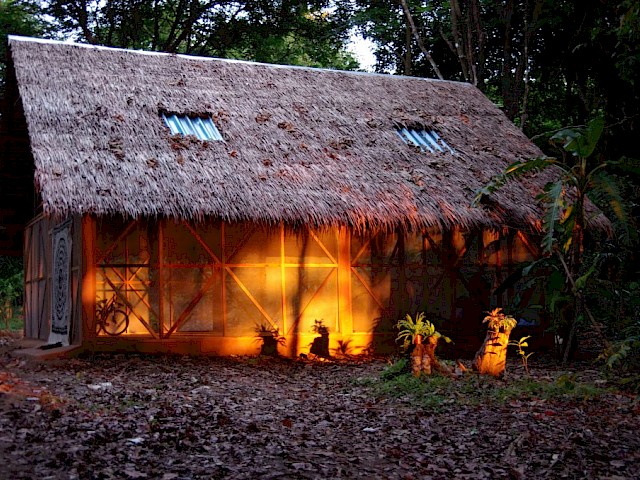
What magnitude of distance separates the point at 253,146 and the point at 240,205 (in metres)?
1.68

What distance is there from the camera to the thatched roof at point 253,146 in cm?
1025

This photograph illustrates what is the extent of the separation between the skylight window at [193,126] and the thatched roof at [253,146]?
0.39 feet

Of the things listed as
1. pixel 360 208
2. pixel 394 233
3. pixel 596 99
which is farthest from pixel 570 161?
pixel 360 208

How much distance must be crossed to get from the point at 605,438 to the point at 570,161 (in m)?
13.8

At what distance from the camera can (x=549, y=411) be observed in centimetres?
669

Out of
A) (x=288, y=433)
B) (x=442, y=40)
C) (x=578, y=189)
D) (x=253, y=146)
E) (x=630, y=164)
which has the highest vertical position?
(x=442, y=40)

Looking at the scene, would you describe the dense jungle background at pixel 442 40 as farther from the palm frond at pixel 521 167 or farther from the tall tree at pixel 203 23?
the palm frond at pixel 521 167

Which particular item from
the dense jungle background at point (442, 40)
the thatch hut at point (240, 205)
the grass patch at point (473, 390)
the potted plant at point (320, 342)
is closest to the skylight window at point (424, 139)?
the thatch hut at point (240, 205)

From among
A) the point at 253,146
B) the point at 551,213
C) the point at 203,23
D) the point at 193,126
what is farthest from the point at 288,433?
the point at 203,23

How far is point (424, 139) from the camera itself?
13469mm

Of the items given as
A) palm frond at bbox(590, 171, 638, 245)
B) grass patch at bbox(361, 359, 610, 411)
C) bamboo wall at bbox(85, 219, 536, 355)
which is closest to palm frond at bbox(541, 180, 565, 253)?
palm frond at bbox(590, 171, 638, 245)

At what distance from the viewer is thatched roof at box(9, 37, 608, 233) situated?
10250 millimetres

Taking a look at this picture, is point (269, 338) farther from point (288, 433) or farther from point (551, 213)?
point (288, 433)

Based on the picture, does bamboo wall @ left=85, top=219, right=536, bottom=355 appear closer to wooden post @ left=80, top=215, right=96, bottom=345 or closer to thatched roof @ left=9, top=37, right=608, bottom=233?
wooden post @ left=80, top=215, right=96, bottom=345
